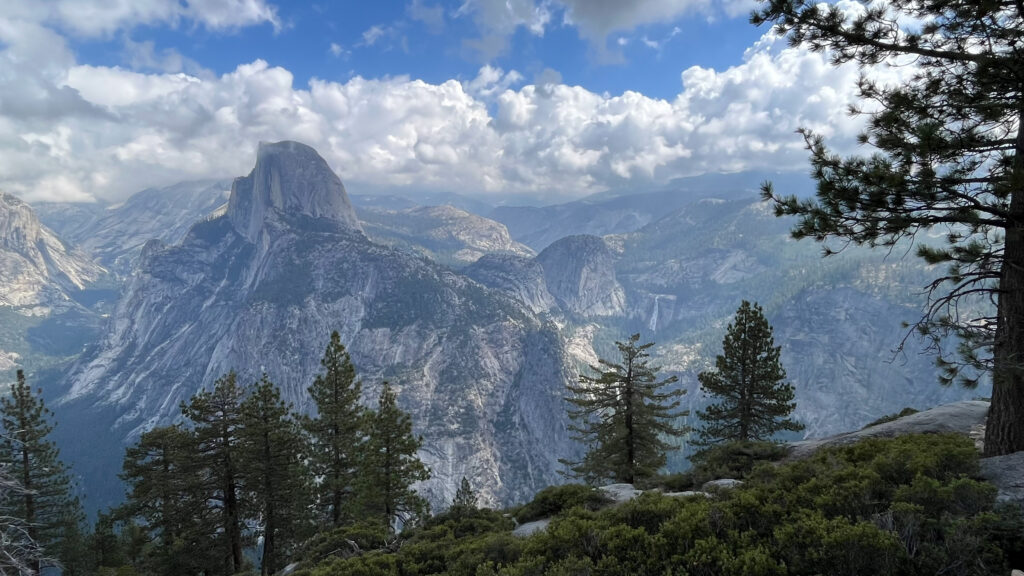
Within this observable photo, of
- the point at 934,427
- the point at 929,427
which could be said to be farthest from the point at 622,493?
the point at 934,427

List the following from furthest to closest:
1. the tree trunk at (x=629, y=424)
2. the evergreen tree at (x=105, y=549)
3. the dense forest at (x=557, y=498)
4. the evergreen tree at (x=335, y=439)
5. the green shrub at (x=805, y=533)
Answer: the evergreen tree at (x=105, y=549)
the evergreen tree at (x=335, y=439)
the tree trunk at (x=629, y=424)
the dense forest at (x=557, y=498)
the green shrub at (x=805, y=533)

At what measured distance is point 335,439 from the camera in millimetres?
27312

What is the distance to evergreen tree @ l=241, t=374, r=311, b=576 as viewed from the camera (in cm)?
2700

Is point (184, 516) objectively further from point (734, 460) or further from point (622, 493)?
point (734, 460)

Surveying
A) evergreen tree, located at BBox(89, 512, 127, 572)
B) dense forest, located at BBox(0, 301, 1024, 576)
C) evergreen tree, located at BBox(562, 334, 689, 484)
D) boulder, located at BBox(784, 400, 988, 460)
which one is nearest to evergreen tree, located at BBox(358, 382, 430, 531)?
dense forest, located at BBox(0, 301, 1024, 576)

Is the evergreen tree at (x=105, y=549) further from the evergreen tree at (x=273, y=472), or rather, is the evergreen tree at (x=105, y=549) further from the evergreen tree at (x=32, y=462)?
the evergreen tree at (x=273, y=472)

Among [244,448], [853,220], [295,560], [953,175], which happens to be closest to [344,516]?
[244,448]

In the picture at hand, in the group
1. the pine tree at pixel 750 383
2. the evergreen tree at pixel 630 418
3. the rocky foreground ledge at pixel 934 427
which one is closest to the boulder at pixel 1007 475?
the rocky foreground ledge at pixel 934 427

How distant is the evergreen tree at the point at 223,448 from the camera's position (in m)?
26.4

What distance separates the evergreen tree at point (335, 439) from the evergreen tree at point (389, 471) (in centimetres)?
A: 101

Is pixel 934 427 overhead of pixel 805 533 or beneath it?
beneath

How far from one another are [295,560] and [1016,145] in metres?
23.4

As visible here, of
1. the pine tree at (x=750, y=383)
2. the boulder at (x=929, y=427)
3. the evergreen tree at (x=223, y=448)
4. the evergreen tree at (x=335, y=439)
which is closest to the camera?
the boulder at (x=929, y=427)

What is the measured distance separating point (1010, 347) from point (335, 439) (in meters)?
28.5
